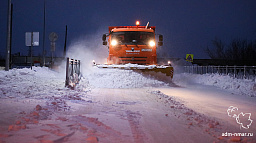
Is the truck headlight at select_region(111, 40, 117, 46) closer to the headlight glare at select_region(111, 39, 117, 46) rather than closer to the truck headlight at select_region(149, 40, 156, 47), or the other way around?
the headlight glare at select_region(111, 39, 117, 46)

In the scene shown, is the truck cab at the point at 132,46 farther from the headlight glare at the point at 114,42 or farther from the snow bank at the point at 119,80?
the snow bank at the point at 119,80

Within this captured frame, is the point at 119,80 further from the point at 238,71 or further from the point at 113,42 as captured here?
the point at 238,71

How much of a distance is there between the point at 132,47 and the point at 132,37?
69 cm

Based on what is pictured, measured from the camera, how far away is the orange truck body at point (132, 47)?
14.2 metres

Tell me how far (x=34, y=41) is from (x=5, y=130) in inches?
576

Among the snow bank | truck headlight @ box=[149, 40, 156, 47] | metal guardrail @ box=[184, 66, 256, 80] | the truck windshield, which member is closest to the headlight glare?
the truck windshield

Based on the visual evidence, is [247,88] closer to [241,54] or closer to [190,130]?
[190,130]

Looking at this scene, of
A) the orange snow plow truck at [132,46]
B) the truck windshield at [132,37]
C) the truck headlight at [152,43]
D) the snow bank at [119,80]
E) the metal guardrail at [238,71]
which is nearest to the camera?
the snow bank at [119,80]

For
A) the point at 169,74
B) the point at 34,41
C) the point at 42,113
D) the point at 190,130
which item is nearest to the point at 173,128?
the point at 190,130

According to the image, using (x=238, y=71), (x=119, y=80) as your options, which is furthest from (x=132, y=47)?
(x=238, y=71)

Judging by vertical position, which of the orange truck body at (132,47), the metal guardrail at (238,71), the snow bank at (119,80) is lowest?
the snow bank at (119,80)

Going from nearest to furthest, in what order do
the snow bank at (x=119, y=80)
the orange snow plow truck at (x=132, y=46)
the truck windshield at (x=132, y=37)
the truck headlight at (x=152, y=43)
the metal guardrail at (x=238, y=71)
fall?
the snow bank at (x=119, y=80), the orange snow plow truck at (x=132, y=46), the truck windshield at (x=132, y=37), the truck headlight at (x=152, y=43), the metal guardrail at (x=238, y=71)

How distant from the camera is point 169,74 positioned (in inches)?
528

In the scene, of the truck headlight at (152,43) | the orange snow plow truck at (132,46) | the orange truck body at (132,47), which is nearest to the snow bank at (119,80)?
the orange snow plow truck at (132,46)
